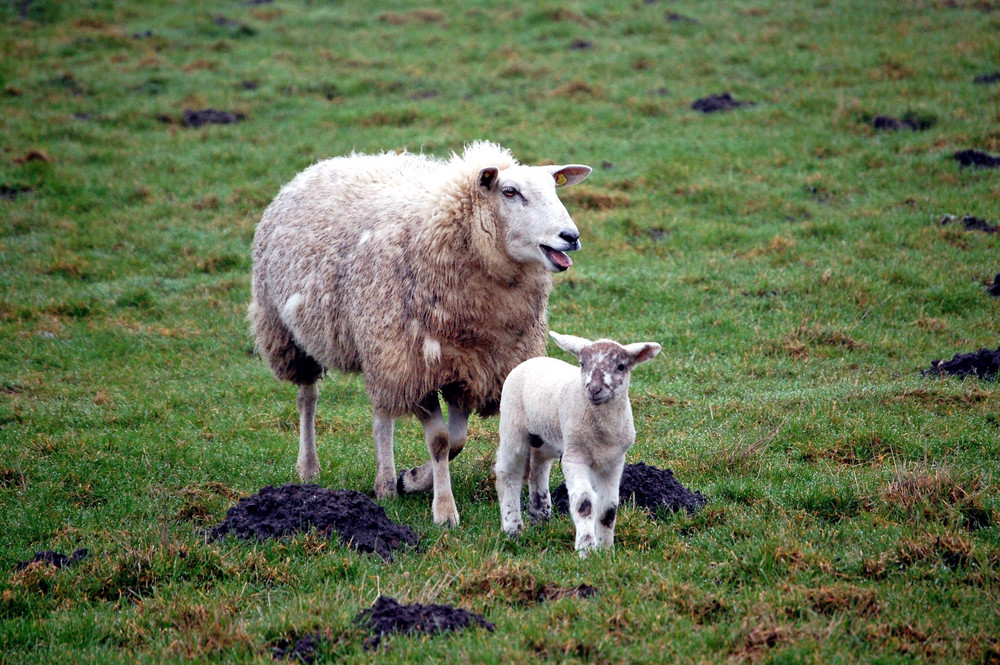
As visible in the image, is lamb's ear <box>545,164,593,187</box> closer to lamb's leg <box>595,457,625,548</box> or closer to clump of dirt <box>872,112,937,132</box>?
lamb's leg <box>595,457,625,548</box>

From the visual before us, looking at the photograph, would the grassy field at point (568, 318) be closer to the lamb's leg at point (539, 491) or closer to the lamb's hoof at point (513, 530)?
the lamb's hoof at point (513, 530)

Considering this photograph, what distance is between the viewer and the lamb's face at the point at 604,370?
5793mm

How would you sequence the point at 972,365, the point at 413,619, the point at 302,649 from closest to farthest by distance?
the point at 302,649 < the point at 413,619 < the point at 972,365

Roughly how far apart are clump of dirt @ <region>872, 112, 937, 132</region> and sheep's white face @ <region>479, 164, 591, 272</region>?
11.5 meters

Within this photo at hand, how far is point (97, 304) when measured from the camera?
12.7 metres

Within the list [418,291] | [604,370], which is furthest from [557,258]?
[604,370]

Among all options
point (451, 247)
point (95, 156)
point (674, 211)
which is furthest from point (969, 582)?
point (95, 156)

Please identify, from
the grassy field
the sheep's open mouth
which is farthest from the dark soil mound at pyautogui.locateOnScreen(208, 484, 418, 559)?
the sheep's open mouth

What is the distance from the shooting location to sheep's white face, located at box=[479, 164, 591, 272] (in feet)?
22.8

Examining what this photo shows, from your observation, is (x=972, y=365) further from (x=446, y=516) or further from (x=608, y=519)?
(x=446, y=516)

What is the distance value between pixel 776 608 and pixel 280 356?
5.41m

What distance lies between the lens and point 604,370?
5.88 meters

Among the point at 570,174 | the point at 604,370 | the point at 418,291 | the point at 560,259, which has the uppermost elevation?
the point at 570,174

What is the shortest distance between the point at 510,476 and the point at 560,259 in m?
1.56
